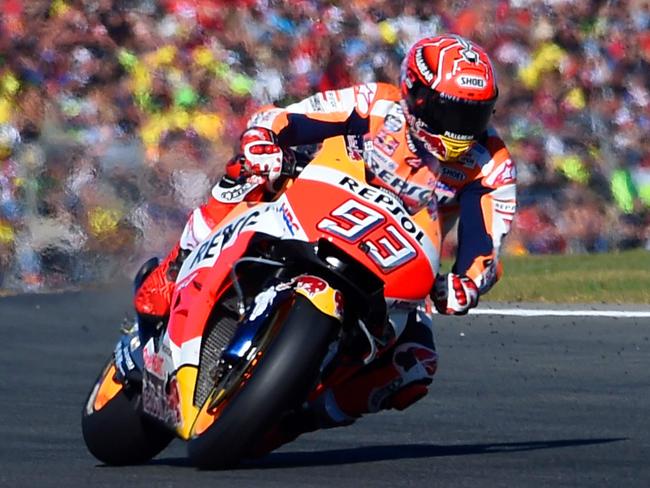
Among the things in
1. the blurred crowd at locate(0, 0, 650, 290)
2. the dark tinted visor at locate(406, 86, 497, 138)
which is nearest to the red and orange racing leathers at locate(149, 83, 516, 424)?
the dark tinted visor at locate(406, 86, 497, 138)

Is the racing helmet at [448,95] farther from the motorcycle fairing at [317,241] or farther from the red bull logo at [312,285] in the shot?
the red bull logo at [312,285]

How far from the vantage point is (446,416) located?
25.1 ft

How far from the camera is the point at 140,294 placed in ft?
19.5

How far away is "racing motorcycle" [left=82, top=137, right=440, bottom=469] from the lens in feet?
17.0

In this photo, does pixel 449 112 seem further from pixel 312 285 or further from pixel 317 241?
pixel 312 285

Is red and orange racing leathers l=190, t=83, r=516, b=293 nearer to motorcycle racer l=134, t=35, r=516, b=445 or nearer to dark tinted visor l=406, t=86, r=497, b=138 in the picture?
motorcycle racer l=134, t=35, r=516, b=445

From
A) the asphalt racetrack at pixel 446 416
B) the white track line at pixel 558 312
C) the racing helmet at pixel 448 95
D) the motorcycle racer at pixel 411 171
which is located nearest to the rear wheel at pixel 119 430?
the asphalt racetrack at pixel 446 416

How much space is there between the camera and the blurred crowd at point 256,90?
43.3ft

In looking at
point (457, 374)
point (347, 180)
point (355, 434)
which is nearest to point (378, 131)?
point (347, 180)

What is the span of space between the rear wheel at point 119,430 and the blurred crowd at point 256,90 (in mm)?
6671

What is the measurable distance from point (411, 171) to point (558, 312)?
6.30 meters

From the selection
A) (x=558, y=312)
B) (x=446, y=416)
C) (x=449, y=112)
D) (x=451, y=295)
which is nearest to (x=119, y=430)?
(x=451, y=295)

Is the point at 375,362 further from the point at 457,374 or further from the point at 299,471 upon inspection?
the point at 457,374

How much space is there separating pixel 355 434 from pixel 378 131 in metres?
1.53
